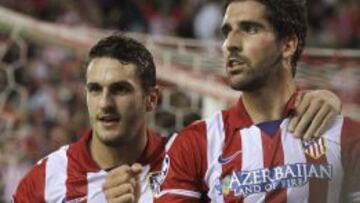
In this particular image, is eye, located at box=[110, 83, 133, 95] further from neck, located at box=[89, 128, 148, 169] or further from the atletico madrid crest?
the atletico madrid crest

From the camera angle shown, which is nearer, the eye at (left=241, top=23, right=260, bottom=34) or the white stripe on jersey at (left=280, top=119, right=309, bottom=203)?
the white stripe on jersey at (left=280, top=119, right=309, bottom=203)

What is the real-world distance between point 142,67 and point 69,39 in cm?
153

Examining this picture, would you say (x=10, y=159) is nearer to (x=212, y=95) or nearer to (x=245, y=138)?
(x=212, y=95)

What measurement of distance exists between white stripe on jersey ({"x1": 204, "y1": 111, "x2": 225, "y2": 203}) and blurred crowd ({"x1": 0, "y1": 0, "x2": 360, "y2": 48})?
Answer: 169 inches

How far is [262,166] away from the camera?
267cm

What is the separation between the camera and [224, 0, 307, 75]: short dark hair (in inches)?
109

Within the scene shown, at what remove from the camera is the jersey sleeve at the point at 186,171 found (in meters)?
2.68

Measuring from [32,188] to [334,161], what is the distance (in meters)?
1.04

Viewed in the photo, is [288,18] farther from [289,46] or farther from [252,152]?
[252,152]

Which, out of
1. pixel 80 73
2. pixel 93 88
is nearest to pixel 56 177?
pixel 93 88

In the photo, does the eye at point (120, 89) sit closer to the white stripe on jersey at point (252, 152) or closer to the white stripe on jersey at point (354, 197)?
the white stripe on jersey at point (252, 152)

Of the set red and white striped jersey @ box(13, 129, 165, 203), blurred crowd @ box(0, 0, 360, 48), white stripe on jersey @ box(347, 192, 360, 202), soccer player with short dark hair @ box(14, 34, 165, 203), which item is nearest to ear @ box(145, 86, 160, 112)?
soccer player with short dark hair @ box(14, 34, 165, 203)

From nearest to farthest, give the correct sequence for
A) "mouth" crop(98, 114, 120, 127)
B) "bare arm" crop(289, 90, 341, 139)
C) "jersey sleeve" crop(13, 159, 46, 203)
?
"bare arm" crop(289, 90, 341, 139) < "mouth" crop(98, 114, 120, 127) < "jersey sleeve" crop(13, 159, 46, 203)

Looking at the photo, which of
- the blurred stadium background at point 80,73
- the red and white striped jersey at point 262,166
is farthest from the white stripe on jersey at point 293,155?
the blurred stadium background at point 80,73
